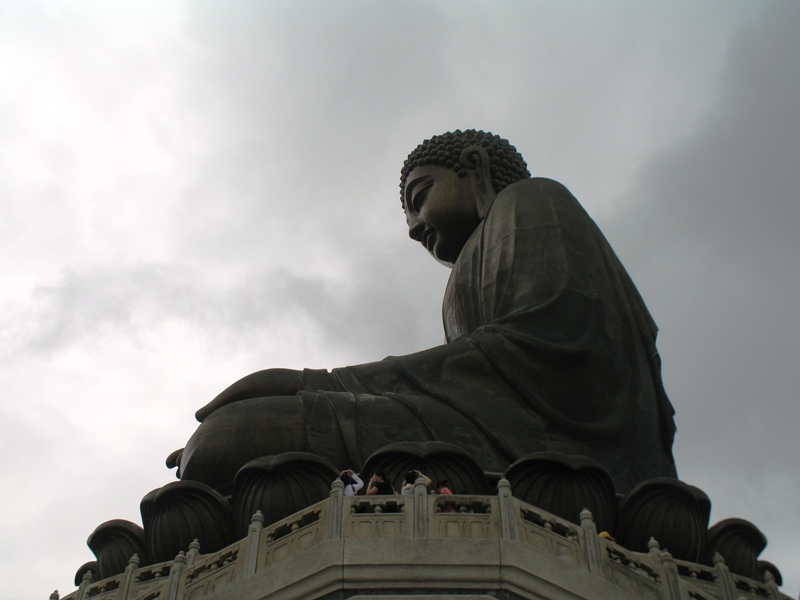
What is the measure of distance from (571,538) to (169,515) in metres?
3.73

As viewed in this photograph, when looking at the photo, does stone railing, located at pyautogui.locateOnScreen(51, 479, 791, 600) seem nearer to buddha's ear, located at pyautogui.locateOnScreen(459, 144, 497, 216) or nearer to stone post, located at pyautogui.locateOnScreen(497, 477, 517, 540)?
stone post, located at pyautogui.locateOnScreen(497, 477, 517, 540)

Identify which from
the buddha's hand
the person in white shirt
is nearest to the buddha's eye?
the buddha's hand

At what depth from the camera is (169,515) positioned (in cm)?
1198

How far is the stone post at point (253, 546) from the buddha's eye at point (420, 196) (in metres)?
9.08

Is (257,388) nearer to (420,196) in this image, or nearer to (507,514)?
(507,514)

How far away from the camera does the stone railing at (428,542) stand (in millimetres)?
9773

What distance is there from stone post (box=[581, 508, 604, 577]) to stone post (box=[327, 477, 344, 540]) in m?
1.77

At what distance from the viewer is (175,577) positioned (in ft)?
33.9

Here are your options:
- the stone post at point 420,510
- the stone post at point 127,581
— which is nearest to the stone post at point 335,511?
the stone post at point 420,510

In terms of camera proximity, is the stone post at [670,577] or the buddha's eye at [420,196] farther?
the buddha's eye at [420,196]

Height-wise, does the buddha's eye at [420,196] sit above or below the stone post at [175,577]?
above

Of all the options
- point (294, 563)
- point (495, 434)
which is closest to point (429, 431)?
point (495, 434)

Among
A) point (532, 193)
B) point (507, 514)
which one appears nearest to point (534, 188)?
point (532, 193)

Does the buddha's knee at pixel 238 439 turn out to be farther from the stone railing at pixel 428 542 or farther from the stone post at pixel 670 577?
the stone post at pixel 670 577
